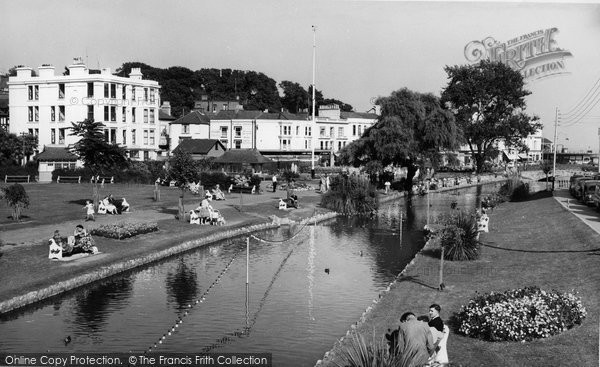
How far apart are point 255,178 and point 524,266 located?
38914mm

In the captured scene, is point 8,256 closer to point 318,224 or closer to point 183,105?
point 318,224

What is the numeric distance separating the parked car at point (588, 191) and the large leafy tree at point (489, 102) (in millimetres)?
59035

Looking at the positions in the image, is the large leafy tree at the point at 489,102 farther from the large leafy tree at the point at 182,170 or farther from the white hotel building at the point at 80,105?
the large leafy tree at the point at 182,170

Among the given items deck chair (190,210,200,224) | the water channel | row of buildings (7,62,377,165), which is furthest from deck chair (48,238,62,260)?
row of buildings (7,62,377,165)

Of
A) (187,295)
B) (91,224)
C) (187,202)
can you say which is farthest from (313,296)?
(187,202)

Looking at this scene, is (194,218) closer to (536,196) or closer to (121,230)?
(121,230)

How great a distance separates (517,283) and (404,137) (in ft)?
163

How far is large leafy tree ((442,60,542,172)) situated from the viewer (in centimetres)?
10525

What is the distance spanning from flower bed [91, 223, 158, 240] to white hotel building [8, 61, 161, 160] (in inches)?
1843

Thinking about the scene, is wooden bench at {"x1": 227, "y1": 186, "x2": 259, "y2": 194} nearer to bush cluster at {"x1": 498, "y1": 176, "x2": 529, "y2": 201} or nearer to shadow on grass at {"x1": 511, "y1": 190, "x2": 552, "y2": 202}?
bush cluster at {"x1": 498, "y1": 176, "x2": 529, "y2": 201}

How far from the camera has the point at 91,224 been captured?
121 ft

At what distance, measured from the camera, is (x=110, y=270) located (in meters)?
27.3

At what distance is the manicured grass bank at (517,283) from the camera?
16109 millimetres

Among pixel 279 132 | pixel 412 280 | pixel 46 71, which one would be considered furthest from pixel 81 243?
pixel 279 132
